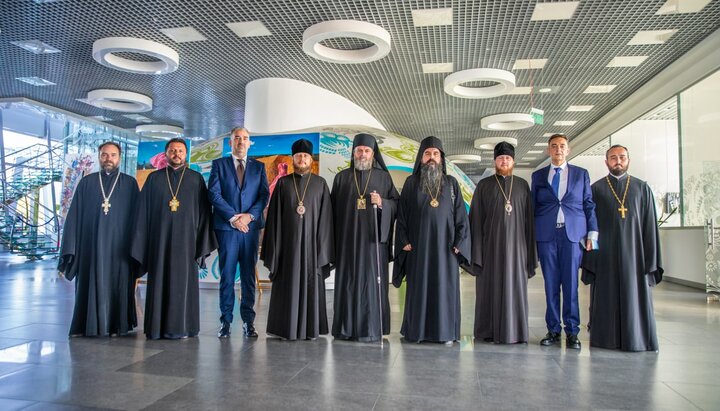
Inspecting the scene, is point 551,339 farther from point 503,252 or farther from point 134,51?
point 134,51

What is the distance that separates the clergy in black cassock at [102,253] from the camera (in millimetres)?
3969

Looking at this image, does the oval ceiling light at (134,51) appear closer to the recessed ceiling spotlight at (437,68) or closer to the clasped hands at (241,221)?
the recessed ceiling spotlight at (437,68)

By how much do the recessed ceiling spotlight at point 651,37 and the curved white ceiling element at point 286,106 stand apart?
5264 mm

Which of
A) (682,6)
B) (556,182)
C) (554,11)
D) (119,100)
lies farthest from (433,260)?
(119,100)

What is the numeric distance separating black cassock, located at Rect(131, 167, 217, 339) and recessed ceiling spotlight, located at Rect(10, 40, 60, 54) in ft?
17.4

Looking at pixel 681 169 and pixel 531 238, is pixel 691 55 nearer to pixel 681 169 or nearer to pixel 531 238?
pixel 681 169

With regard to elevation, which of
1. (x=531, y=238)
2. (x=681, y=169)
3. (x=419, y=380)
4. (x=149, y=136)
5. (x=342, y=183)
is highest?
(x=149, y=136)

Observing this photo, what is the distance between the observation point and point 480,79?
8250mm

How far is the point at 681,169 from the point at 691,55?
1921mm

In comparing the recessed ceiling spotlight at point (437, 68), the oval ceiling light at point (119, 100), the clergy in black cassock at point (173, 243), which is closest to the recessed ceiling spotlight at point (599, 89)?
the recessed ceiling spotlight at point (437, 68)

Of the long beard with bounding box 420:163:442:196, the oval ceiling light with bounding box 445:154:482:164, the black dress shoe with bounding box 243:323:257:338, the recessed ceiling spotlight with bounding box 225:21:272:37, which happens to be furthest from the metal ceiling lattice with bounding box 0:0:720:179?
the oval ceiling light with bounding box 445:154:482:164

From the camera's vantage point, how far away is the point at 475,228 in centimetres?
412

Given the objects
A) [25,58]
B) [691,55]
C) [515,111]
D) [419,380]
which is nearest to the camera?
[419,380]

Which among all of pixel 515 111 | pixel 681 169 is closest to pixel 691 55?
pixel 681 169
